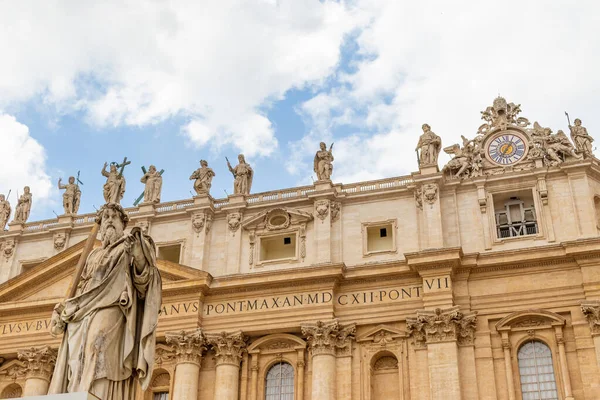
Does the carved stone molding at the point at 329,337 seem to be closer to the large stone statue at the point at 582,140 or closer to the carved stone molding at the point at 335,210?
the carved stone molding at the point at 335,210

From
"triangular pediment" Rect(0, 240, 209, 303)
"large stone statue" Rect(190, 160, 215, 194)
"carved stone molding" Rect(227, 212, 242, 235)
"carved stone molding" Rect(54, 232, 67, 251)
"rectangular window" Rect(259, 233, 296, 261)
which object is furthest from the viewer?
"carved stone molding" Rect(54, 232, 67, 251)

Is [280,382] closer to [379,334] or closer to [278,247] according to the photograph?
[379,334]

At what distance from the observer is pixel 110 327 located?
8250 millimetres

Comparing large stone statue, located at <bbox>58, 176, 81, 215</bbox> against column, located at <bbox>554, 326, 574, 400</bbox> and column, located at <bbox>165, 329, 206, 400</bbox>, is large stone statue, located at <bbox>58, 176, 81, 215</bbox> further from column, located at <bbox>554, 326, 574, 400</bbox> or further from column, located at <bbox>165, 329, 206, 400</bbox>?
column, located at <bbox>554, 326, 574, 400</bbox>

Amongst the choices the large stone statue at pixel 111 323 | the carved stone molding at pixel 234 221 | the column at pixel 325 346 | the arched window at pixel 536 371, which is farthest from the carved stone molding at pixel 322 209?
the large stone statue at pixel 111 323

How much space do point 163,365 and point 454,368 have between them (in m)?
10.9

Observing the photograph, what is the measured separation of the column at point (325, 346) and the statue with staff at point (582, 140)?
10.7 metres

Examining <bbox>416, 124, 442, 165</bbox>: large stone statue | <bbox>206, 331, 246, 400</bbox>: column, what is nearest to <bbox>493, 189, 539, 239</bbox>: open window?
<bbox>416, 124, 442, 165</bbox>: large stone statue

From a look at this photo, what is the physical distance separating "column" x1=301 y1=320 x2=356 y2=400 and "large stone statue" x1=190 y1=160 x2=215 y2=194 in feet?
26.4

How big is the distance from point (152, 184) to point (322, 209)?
8.08 meters

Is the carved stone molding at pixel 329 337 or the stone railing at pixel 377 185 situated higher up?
the stone railing at pixel 377 185

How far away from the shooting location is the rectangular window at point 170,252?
107ft

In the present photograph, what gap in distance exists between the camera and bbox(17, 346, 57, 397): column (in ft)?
101

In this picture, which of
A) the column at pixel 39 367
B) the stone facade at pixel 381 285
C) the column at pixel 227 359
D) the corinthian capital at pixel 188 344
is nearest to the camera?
the stone facade at pixel 381 285
